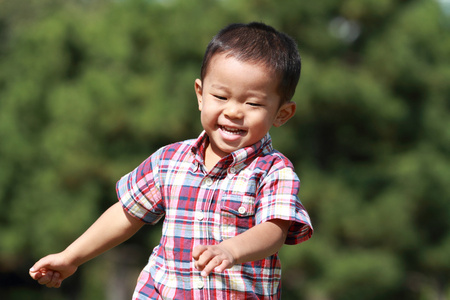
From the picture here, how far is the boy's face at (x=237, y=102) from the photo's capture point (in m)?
2.20

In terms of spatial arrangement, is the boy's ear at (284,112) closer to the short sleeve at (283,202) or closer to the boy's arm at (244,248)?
the short sleeve at (283,202)

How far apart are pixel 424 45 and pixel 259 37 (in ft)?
45.0

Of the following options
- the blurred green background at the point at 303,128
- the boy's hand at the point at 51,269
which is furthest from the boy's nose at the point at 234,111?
the blurred green background at the point at 303,128

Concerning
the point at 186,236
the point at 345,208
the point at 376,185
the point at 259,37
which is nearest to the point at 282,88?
the point at 259,37

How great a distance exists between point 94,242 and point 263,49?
2.99ft

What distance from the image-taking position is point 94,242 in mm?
2484

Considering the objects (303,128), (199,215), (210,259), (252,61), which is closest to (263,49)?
(252,61)

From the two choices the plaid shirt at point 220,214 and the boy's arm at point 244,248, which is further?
the plaid shirt at point 220,214

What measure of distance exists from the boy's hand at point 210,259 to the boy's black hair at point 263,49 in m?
0.66

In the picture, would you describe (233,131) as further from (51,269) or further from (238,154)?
(51,269)

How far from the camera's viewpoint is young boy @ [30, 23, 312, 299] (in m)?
2.18

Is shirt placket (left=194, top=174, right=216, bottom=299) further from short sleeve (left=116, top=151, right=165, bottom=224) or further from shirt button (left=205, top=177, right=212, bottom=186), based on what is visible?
short sleeve (left=116, top=151, right=165, bottom=224)

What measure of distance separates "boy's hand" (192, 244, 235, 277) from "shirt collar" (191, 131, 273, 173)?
1.45ft

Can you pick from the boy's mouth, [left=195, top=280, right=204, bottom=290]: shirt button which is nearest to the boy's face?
the boy's mouth
